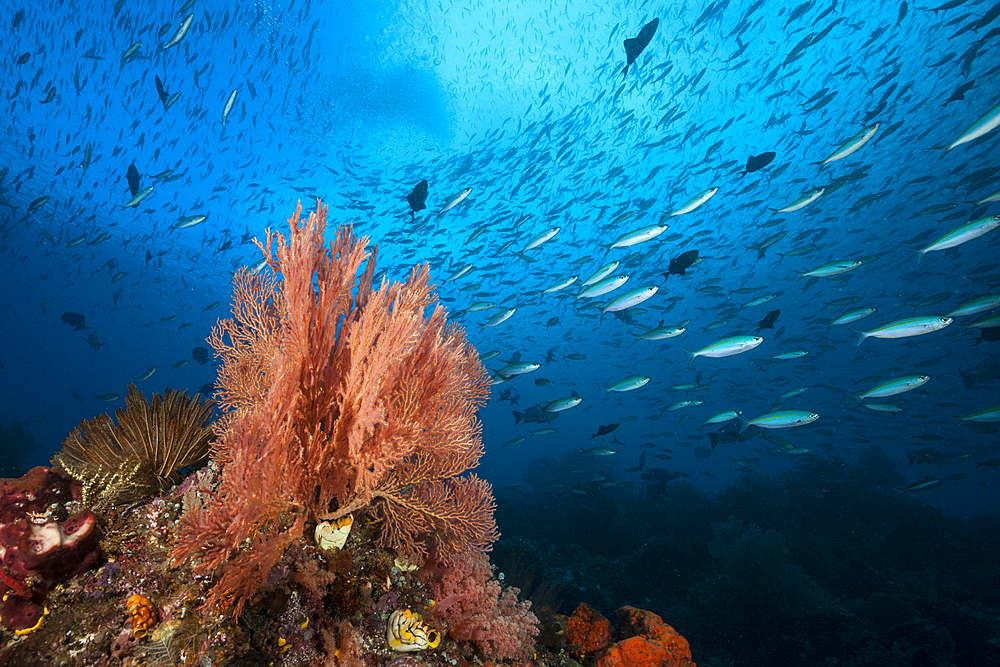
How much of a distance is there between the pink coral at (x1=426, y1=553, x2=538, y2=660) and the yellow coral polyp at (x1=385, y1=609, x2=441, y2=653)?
29cm

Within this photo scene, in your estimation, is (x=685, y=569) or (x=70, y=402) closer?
(x=685, y=569)

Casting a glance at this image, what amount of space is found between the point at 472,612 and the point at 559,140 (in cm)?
2607

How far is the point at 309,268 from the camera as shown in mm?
2281

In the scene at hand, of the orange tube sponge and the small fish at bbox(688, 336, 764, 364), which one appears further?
the small fish at bbox(688, 336, 764, 364)

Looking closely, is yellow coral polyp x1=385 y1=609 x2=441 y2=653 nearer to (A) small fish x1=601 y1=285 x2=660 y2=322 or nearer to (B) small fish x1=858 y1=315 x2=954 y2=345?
(A) small fish x1=601 y1=285 x2=660 y2=322

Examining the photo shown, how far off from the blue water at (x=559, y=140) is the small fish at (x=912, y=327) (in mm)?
5273

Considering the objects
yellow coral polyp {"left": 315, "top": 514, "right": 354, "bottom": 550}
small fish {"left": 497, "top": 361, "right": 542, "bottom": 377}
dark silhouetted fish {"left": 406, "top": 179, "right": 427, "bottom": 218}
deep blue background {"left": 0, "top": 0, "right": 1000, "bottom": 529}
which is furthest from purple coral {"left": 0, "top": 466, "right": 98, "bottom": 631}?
deep blue background {"left": 0, "top": 0, "right": 1000, "bottom": 529}

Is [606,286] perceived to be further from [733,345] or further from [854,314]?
[854,314]

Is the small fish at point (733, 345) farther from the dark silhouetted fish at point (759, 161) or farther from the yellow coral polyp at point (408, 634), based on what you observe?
the yellow coral polyp at point (408, 634)

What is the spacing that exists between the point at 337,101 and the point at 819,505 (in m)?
36.5

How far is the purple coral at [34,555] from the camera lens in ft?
5.46

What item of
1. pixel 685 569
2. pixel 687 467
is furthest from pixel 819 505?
pixel 687 467

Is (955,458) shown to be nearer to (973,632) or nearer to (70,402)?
(973,632)

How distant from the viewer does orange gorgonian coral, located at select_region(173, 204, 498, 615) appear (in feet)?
5.84
